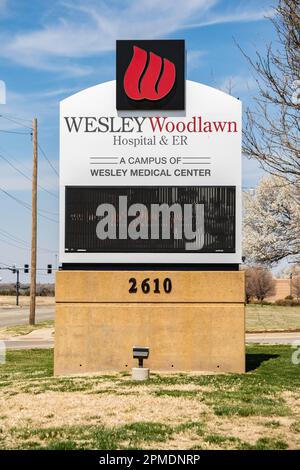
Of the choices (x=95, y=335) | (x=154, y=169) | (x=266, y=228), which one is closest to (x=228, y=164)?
(x=154, y=169)

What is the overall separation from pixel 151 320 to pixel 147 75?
20.0 ft

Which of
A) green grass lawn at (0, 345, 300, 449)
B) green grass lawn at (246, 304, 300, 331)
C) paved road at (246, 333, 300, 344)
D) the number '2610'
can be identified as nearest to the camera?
green grass lawn at (0, 345, 300, 449)

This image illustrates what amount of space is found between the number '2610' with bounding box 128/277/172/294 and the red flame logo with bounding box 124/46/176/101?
4501 mm

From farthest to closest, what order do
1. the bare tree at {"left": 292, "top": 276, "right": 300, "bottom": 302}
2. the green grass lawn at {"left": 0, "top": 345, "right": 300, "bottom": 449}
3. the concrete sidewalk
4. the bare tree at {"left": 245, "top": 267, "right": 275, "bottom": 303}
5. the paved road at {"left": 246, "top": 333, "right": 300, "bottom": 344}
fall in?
1. the bare tree at {"left": 292, "top": 276, "right": 300, "bottom": 302}
2. the bare tree at {"left": 245, "top": 267, "right": 275, "bottom": 303}
3. the paved road at {"left": 246, "top": 333, "right": 300, "bottom": 344}
4. the concrete sidewalk
5. the green grass lawn at {"left": 0, "top": 345, "right": 300, "bottom": 449}

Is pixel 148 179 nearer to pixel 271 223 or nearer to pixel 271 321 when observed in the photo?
pixel 271 321

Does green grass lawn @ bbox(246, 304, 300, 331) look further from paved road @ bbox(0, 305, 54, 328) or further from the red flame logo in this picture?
the red flame logo

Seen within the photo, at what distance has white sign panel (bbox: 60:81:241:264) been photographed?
56.7ft

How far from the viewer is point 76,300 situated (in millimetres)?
17609
